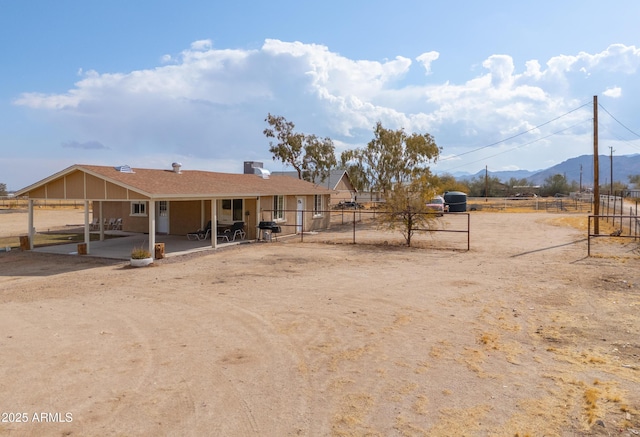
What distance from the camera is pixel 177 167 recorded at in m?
21.6

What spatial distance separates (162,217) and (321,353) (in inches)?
748

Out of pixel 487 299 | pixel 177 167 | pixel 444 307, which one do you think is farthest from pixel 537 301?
pixel 177 167

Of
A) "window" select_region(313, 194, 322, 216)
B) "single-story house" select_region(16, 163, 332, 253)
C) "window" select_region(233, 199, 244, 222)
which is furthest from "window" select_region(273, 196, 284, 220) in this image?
"window" select_region(313, 194, 322, 216)

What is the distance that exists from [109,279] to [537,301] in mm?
10903

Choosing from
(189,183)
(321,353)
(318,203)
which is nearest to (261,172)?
(318,203)

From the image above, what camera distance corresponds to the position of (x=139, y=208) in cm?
2502

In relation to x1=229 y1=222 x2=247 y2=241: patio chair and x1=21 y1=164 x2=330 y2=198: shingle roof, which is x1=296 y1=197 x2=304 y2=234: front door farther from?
x1=229 y1=222 x2=247 y2=241: patio chair

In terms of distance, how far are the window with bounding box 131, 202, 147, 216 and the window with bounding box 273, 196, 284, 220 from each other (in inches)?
280

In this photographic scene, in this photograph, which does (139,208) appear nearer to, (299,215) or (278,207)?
(278,207)

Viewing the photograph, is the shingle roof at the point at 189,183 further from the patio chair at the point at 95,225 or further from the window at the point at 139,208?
the patio chair at the point at 95,225

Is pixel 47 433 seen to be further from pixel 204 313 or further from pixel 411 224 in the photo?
pixel 411 224

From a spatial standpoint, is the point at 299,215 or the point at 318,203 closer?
the point at 299,215

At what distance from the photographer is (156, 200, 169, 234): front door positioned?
77.5 ft

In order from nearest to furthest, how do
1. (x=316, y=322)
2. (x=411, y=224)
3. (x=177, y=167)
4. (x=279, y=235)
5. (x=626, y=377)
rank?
(x=626, y=377), (x=316, y=322), (x=411, y=224), (x=177, y=167), (x=279, y=235)
